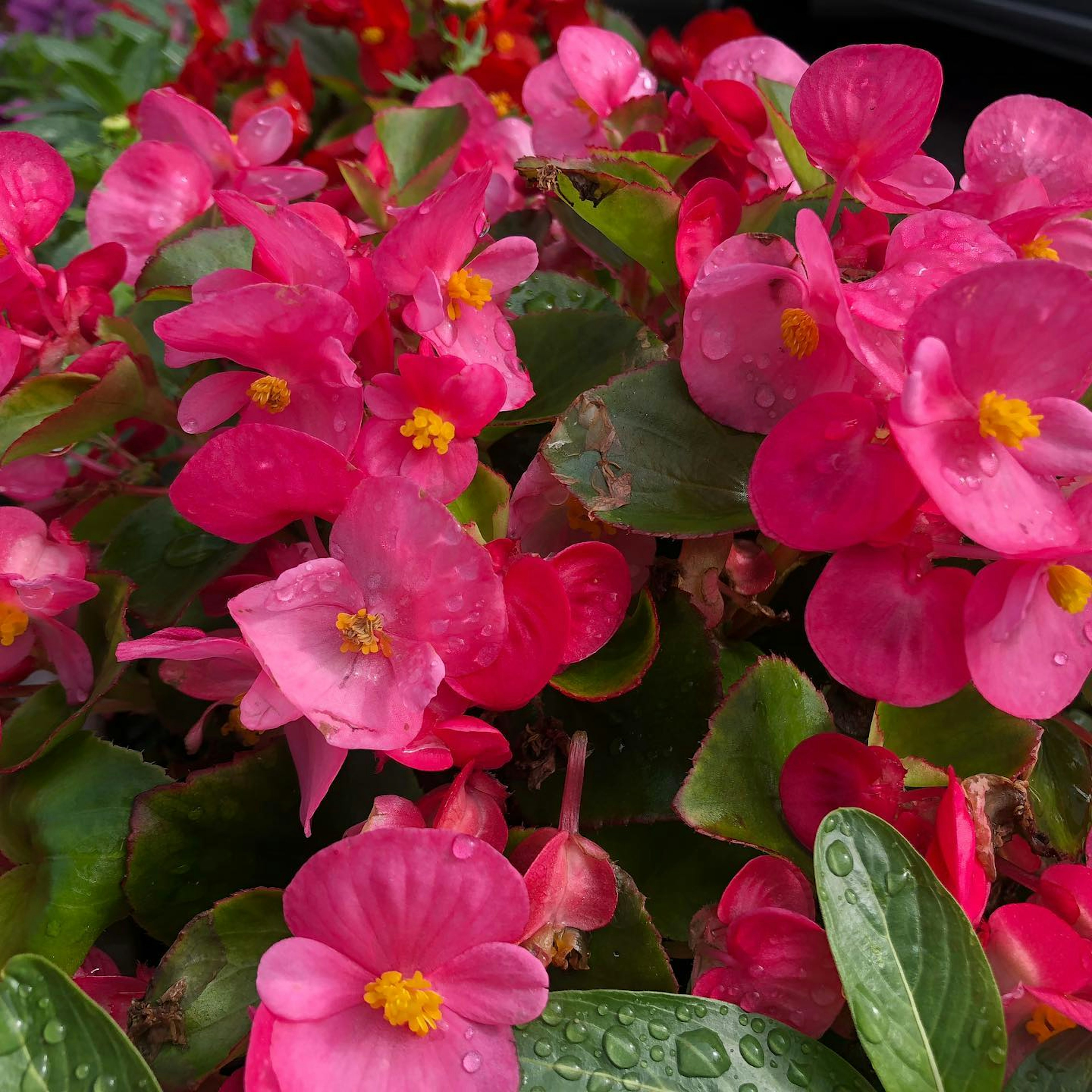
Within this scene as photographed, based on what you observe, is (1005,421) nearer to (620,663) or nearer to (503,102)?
(620,663)


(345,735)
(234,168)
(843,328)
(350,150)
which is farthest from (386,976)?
(350,150)

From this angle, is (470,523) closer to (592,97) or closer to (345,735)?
(345,735)

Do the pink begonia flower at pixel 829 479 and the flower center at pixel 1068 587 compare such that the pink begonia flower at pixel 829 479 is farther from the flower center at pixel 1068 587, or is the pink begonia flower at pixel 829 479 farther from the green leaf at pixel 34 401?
the green leaf at pixel 34 401

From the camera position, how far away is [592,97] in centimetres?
65

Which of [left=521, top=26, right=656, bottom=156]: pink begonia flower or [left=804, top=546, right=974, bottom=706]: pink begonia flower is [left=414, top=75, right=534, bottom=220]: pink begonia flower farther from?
[left=804, top=546, right=974, bottom=706]: pink begonia flower

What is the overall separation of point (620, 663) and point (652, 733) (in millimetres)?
56

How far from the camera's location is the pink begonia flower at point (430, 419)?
42cm

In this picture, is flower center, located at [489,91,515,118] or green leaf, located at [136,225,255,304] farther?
flower center, located at [489,91,515,118]

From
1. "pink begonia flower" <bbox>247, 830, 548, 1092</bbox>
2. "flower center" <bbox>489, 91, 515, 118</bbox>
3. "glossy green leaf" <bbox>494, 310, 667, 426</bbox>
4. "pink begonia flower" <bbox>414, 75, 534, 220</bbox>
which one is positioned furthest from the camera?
"flower center" <bbox>489, 91, 515, 118</bbox>

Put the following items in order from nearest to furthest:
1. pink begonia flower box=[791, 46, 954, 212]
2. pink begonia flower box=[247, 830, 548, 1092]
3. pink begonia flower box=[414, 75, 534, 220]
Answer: pink begonia flower box=[247, 830, 548, 1092]
pink begonia flower box=[791, 46, 954, 212]
pink begonia flower box=[414, 75, 534, 220]

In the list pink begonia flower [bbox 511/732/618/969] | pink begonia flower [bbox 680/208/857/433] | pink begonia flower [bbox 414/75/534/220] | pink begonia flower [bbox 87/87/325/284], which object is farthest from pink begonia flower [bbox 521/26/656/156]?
pink begonia flower [bbox 511/732/618/969]

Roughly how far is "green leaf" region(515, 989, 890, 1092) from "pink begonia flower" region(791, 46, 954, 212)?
1.22ft

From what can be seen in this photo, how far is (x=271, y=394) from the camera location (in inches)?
16.6

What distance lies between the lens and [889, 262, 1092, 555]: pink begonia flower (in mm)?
347
